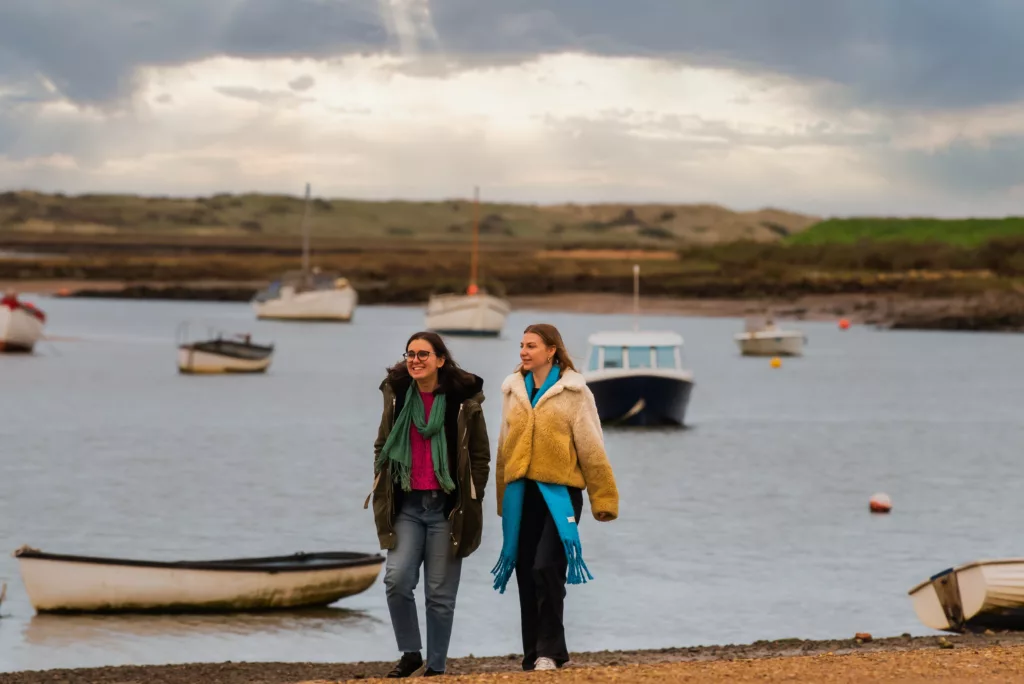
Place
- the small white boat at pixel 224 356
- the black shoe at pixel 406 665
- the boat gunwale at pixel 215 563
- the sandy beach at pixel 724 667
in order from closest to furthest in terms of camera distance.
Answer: the sandy beach at pixel 724 667, the black shoe at pixel 406 665, the boat gunwale at pixel 215 563, the small white boat at pixel 224 356

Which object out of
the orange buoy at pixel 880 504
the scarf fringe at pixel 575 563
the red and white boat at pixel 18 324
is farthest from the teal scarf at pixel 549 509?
the red and white boat at pixel 18 324

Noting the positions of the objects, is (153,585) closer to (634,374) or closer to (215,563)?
(215,563)

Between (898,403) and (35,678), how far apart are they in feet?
201

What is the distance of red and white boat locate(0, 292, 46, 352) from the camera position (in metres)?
86.5

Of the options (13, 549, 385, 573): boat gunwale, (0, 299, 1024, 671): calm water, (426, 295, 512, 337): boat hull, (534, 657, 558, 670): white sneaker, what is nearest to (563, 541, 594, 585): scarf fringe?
(534, 657, 558, 670): white sneaker

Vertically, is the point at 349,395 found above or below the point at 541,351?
below

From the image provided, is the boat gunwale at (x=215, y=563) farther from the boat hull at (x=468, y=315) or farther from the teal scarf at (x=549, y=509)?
the boat hull at (x=468, y=315)

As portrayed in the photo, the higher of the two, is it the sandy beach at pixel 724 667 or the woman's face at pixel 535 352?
the woman's face at pixel 535 352

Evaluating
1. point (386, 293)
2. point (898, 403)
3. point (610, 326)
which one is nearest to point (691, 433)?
point (898, 403)

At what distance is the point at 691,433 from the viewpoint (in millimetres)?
50031

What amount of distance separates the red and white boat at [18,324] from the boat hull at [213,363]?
13908 millimetres

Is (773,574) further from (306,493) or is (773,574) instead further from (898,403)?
(898,403)

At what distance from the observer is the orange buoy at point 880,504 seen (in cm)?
3266

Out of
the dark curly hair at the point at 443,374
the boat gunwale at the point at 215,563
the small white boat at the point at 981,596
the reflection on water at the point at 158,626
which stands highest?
the dark curly hair at the point at 443,374
